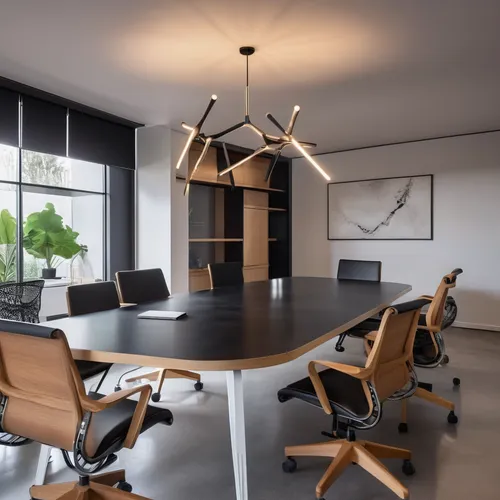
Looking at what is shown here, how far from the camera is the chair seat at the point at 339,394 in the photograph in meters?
1.90

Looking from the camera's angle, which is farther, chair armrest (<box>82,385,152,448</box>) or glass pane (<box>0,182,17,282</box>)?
glass pane (<box>0,182,17,282</box>)

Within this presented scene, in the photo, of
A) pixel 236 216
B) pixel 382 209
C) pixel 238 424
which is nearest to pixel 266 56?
pixel 238 424

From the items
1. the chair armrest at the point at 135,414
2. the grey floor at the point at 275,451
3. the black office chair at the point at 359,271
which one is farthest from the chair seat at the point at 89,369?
the black office chair at the point at 359,271

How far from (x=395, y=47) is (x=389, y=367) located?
228 centimetres

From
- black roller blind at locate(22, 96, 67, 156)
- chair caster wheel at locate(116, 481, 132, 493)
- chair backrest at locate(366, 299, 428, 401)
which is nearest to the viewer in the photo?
chair backrest at locate(366, 299, 428, 401)

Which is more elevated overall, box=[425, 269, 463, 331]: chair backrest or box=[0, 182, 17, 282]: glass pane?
box=[0, 182, 17, 282]: glass pane

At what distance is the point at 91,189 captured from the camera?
16.3 ft

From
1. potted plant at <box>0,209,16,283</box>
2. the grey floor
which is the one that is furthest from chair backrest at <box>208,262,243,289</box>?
potted plant at <box>0,209,16,283</box>

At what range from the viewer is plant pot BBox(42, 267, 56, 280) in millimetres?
4473

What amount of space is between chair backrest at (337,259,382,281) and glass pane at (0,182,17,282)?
334cm

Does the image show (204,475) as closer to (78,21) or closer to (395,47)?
(78,21)

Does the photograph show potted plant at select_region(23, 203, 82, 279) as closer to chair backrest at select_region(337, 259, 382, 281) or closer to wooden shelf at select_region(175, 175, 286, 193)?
wooden shelf at select_region(175, 175, 286, 193)

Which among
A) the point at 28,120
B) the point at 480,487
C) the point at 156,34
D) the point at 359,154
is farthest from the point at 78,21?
the point at 359,154

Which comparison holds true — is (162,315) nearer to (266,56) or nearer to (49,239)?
(266,56)
